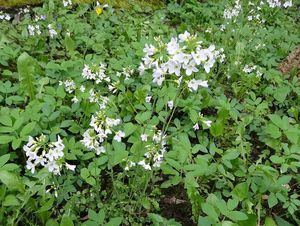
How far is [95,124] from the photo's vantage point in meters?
2.18

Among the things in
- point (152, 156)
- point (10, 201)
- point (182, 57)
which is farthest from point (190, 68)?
point (10, 201)

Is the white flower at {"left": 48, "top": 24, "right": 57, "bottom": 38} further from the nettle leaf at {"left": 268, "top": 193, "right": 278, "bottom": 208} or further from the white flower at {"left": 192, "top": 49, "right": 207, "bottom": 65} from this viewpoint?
the nettle leaf at {"left": 268, "top": 193, "right": 278, "bottom": 208}

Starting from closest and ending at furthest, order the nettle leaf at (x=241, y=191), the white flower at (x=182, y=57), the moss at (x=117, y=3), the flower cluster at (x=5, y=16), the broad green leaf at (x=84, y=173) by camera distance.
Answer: the white flower at (x=182, y=57) < the broad green leaf at (x=84, y=173) < the nettle leaf at (x=241, y=191) < the flower cluster at (x=5, y=16) < the moss at (x=117, y=3)

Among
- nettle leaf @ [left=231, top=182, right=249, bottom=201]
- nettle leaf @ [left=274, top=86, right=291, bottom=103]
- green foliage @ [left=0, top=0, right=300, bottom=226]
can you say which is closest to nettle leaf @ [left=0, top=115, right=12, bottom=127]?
green foliage @ [left=0, top=0, right=300, bottom=226]

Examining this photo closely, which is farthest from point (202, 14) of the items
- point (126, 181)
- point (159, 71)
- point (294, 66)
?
point (159, 71)

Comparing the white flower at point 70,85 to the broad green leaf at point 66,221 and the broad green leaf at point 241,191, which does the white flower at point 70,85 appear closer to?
the broad green leaf at point 66,221

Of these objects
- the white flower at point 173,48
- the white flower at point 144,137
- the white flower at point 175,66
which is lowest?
the white flower at point 144,137

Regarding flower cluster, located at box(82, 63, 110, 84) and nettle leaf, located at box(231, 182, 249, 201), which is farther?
flower cluster, located at box(82, 63, 110, 84)

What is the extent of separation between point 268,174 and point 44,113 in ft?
5.48

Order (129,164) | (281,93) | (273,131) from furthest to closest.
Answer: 1. (281,93)
2. (273,131)
3. (129,164)

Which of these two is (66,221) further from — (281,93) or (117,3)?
(117,3)

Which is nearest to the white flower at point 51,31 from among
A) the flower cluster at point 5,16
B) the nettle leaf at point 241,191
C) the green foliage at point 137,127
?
the green foliage at point 137,127

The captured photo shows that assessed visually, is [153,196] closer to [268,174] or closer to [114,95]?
[268,174]

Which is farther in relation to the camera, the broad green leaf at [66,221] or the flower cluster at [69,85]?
the flower cluster at [69,85]
